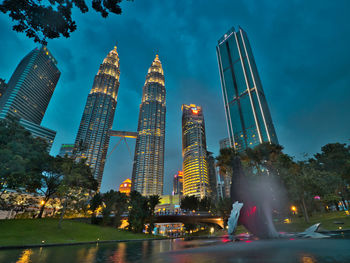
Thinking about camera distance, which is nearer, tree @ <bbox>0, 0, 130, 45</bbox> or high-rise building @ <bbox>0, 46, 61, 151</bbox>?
tree @ <bbox>0, 0, 130, 45</bbox>

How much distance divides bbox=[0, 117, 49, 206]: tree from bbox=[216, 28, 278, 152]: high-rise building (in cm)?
15036

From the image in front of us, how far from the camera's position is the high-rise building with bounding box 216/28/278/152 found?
6088 inches

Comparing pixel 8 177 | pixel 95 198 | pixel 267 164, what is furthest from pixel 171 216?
pixel 8 177

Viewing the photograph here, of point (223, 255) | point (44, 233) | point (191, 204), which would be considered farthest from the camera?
point (191, 204)

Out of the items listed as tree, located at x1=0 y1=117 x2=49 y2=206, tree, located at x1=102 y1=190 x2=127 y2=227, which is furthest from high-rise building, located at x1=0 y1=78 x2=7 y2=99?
tree, located at x1=102 y1=190 x2=127 y2=227

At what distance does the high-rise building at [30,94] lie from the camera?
486ft

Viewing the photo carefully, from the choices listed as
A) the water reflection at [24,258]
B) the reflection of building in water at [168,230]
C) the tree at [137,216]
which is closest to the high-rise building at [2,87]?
the reflection of building in water at [168,230]

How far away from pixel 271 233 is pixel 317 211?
51.0 meters

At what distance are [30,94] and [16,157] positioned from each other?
655ft

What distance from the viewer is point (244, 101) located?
17050 centimetres

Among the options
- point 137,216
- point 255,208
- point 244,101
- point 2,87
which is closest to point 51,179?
point 137,216

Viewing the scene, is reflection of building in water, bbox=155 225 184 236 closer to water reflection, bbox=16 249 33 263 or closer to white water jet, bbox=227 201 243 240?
white water jet, bbox=227 201 243 240

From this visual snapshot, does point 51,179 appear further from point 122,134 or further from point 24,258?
point 122,134

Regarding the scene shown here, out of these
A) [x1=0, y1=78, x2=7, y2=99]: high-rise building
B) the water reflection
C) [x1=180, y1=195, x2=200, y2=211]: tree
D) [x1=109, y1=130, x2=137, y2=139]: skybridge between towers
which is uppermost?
[x1=0, y1=78, x2=7, y2=99]: high-rise building
